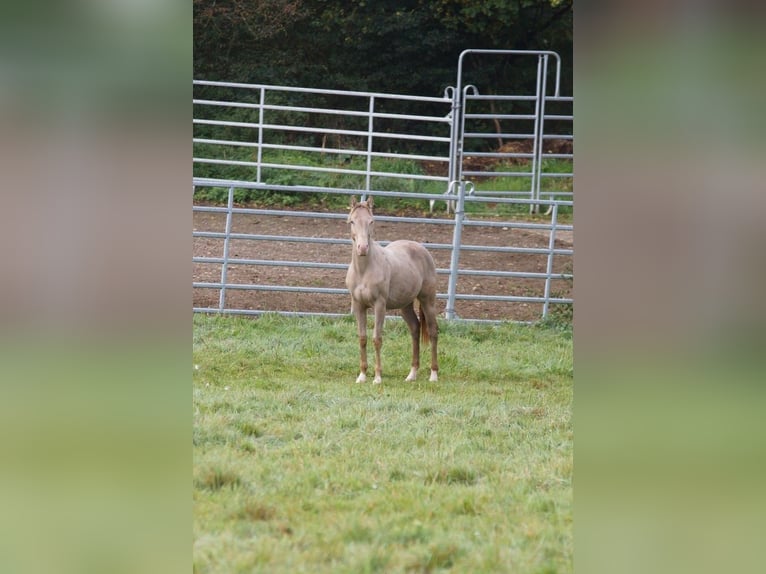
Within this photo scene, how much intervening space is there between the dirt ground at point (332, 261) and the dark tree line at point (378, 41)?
6353 millimetres

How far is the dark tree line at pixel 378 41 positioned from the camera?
17156mm

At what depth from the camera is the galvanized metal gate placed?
8742 mm

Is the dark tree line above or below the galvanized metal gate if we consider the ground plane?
above

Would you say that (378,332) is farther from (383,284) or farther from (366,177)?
(366,177)

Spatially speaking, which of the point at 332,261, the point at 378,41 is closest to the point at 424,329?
the point at 332,261

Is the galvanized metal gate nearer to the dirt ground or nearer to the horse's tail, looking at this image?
the dirt ground

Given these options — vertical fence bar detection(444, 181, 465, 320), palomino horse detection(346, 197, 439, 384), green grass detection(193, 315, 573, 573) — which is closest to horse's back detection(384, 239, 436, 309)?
palomino horse detection(346, 197, 439, 384)

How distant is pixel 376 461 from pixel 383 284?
9.69 ft

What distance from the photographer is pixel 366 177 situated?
13.1 metres

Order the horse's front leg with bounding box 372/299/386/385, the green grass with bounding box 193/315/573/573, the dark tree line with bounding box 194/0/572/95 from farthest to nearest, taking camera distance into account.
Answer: the dark tree line with bounding box 194/0/572/95 < the horse's front leg with bounding box 372/299/386/385 < the green grass with bounding box 193/315/573/573

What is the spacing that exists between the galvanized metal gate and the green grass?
1499 mm
